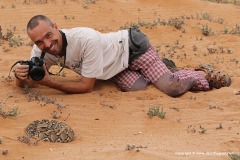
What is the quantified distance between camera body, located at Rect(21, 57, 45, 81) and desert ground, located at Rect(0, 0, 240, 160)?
0.92 feet

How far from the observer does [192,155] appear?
4.43 meters

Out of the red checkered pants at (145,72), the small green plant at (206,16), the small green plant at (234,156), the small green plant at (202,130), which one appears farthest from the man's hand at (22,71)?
the small green plant at (206,16)

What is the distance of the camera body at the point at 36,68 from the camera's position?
18.3ft

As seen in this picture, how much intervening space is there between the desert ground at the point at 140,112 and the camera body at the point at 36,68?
0.92ft

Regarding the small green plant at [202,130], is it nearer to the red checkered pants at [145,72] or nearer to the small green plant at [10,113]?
the red checkered pants at [145,72]

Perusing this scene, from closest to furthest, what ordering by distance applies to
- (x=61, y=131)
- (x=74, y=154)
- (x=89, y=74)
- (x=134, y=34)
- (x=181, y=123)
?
(x=74, y=154)
(x=61, y=131)
(x=181, y=123)
(x=89, y=74)
(x=134, y=34)

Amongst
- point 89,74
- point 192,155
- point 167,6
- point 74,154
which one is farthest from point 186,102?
point 167,6

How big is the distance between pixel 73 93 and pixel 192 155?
2.22 meters

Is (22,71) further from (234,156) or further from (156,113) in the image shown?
(234,156)

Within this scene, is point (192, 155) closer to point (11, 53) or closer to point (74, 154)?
point (74, 154)

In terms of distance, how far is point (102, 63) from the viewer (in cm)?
606

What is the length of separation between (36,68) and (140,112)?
4.05 feet

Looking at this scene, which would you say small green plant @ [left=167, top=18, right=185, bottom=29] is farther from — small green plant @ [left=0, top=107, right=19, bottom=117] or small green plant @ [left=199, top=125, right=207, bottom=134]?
small green plant @ [left=0, top=107, right=19, bottom=117]

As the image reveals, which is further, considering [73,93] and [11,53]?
[11,53]
